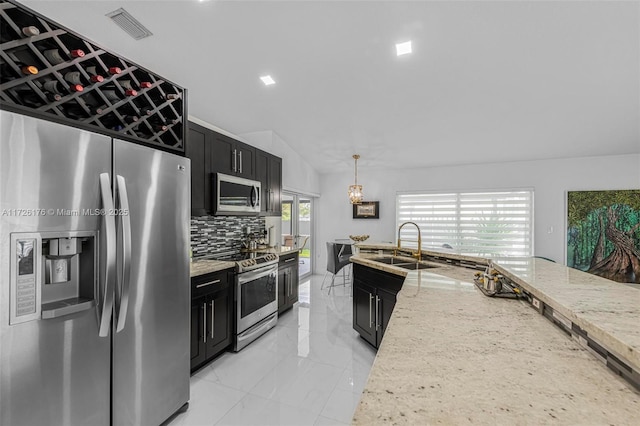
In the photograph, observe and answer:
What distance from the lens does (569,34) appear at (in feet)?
7.93

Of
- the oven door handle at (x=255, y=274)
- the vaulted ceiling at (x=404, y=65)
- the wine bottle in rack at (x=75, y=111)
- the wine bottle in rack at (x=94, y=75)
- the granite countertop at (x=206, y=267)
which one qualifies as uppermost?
the vaulted ceiling at (x=404, y=65)

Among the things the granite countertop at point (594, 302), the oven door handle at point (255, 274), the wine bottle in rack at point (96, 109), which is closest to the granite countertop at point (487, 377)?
the granite countertop at point (594, 302)

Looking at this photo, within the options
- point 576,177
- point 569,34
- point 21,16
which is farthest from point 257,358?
point 576,177

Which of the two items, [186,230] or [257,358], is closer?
[186,230]

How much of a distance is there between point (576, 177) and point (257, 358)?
5.74 metres

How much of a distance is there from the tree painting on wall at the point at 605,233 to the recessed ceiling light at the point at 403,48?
13.6 ft

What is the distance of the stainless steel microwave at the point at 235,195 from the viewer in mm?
2947

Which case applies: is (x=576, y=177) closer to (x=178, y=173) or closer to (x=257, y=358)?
(x=257, y=358)

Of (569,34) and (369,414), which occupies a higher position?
(569,34)

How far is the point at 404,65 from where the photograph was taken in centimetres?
291

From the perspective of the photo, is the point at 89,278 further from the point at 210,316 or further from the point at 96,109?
the point at 210,316

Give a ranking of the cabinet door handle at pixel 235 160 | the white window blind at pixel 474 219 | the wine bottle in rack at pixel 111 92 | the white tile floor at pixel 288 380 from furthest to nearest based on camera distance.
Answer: the white window blind at pixel 474 219, the cabinet door handle at pixel 235 160, the white tile floor at pixel 288 380, the wine bottle in rack at pixel 111 92

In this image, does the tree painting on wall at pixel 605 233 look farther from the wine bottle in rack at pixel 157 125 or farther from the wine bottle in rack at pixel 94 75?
the wine bottle in rack at pixel 94 75

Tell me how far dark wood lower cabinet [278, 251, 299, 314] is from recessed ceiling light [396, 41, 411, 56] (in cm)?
269
